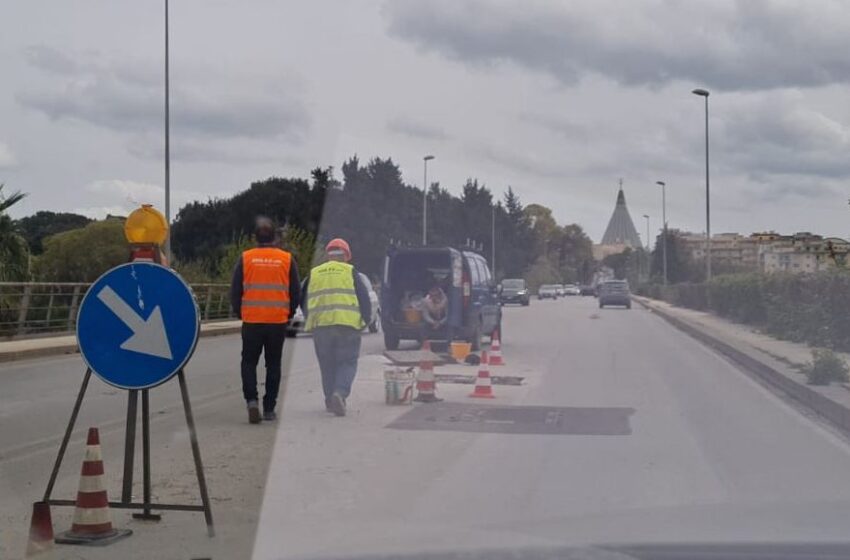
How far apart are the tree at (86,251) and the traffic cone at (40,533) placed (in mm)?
29116

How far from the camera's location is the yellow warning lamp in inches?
299

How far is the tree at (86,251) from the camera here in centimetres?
3616

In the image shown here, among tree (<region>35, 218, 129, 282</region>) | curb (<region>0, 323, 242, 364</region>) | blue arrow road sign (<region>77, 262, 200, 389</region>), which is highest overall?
tree (<region>35, 218, 129, 282</region>)

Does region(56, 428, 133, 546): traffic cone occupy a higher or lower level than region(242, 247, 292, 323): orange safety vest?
lower

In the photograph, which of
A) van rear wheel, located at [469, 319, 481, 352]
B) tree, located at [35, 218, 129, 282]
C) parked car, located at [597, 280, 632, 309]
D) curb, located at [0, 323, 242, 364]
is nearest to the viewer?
curb, located at [0, 323, 242, 364]

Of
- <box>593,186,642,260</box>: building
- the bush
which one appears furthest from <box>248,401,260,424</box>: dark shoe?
<box>593,186,642,260</box>: building

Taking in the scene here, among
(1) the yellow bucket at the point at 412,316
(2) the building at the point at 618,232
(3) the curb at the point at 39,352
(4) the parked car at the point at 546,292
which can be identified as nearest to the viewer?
(3) the curb at the point at 39,352

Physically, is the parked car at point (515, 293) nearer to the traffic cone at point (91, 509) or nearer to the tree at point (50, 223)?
the tree at point (50, 223)

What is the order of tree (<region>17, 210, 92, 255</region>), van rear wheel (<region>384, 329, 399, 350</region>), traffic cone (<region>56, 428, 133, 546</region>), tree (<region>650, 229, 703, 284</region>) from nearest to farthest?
traffic cone (<region>56, 428, 133, 546</region>) < van rear wheel (<region>384, 329, 399, 350</region>) < tree (<region>17, 210, 92, 255</region>) < tree (<region>650, 229, 703, 284</region>)

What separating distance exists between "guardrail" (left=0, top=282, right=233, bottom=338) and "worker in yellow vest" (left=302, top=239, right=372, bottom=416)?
1256 cm

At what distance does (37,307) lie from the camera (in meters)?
25.4

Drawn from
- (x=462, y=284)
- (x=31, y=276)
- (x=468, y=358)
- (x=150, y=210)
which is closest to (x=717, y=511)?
(x=150, y=210)

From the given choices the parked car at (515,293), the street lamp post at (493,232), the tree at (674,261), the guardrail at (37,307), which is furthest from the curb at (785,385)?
the tree at (674,261)

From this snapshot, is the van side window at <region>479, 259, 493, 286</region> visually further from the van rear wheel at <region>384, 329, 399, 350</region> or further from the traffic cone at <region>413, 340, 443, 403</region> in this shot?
the traffic cone at <region>413, 340, 443, 403</region>
